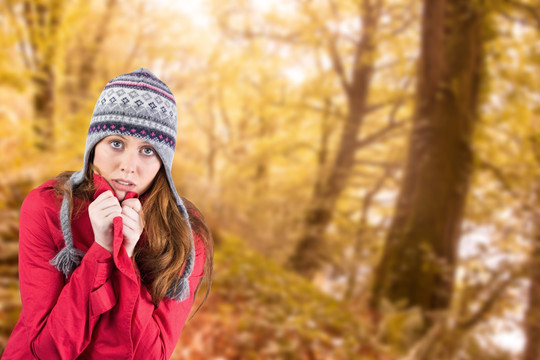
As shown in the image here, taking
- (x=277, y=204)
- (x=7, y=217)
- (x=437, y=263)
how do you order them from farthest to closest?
(x=277, y=204), (x=437, y=263), (x=7, y=217)

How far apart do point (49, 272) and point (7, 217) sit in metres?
3.09

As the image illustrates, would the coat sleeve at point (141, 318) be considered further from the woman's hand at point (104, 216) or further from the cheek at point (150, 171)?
the cheek at point (150, 171)

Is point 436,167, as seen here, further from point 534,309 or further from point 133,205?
point 133,205

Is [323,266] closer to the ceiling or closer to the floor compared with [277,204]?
closer to the floor

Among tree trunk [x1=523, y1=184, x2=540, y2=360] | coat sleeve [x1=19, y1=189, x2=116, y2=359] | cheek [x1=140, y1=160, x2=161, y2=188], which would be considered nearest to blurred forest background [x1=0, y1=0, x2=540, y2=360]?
tree trunk [x1=523, y1=184, x2=540, y2=360]

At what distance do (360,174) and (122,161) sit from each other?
9.36 m

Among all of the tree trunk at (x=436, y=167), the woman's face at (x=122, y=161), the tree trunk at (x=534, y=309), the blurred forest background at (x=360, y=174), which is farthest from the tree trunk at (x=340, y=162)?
the woman's face at (x=122, y=161)

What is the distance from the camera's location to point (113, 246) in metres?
1.06

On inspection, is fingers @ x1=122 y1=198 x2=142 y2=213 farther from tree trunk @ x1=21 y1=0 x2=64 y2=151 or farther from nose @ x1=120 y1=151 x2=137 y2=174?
tree trunk @ x1=21 y1=0 x2=64 y2=151

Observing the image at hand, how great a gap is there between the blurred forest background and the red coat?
224cm

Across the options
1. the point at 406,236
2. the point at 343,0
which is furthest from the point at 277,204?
the point at 343,0

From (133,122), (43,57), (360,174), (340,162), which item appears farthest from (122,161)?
(360,174)

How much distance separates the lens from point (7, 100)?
22.4ft

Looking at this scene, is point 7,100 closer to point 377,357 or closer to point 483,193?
point 377,357
